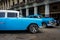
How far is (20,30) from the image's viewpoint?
556 inches

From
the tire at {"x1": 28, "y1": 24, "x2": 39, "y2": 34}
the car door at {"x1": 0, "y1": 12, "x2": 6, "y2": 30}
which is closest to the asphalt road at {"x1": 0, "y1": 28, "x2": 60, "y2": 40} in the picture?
the car door at {"x1": 0, "y1": 12, "x2": 6, "y2": 30}

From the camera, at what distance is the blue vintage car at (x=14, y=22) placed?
43.7 ft

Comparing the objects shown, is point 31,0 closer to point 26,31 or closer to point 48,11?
point 48,11

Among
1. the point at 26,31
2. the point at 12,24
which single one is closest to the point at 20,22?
the point at 12,24

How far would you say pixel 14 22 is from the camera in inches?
527

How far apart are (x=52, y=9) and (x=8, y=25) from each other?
16.0 metres

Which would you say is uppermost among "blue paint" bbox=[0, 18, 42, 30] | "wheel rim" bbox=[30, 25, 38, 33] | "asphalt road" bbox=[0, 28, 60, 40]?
"blue paint" bbox=[0, 18, 42, 30]

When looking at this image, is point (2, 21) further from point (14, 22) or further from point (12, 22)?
point (14, 22)

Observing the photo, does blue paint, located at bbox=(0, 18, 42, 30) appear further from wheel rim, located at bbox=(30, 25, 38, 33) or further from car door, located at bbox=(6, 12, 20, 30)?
wheel rim, located at bbox=(30, 25, 38, 33)

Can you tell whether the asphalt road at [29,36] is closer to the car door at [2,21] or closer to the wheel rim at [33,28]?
the car door at [2,21]

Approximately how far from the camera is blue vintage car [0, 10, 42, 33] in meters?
13.3

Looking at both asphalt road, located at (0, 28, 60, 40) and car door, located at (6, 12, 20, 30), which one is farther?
car door, located at (6, 12, 20, 30)

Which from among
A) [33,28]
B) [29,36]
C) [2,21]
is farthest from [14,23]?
[29,36]

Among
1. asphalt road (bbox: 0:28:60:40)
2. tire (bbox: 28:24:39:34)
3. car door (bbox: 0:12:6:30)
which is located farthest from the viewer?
tire (bbox: 28:24:39:34)
